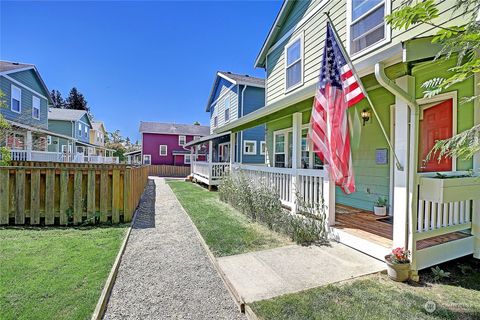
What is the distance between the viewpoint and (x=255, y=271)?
3.51 meters

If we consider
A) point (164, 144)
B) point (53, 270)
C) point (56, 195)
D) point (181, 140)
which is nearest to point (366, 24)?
point (53, 270)

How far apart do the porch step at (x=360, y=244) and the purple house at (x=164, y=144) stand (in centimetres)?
2799

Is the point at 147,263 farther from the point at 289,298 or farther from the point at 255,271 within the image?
the point at 289,298

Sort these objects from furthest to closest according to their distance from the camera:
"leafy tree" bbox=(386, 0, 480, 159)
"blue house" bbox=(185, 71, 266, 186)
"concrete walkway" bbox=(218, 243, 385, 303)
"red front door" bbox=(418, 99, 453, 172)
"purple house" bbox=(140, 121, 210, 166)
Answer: "purple house" bbox=(140, 121, 210, 166) < "blue house" bbox=(185, 71, 266, 186) < "red front door" bbox=(418, 99, 453, 172) < "concrete walkway" bbox=(218, 243, 385, 303) < "leafy tree" bbox=(386, 0, 480, 159)

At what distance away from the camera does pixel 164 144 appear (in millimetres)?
31703

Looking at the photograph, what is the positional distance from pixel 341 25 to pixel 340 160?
5.16m

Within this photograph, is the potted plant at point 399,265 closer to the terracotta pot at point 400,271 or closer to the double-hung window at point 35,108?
the terracotta pot at point 400,271

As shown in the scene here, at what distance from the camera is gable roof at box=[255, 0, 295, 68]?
925 centimetres

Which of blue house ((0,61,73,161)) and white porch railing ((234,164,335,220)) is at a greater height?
blue house ((0,61,73,161))

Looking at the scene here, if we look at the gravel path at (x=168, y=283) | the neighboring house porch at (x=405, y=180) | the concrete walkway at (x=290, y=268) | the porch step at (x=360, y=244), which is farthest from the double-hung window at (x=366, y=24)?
the gravel path at (x=168, y=283)

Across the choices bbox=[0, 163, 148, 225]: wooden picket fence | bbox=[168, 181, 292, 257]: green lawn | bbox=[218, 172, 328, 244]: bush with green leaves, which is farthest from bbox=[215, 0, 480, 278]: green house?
bbox=[0, 163, 148, 225]: wooden picket fence

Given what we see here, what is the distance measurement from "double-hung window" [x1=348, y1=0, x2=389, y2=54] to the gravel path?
6.19m

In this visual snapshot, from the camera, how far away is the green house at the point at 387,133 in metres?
3.34

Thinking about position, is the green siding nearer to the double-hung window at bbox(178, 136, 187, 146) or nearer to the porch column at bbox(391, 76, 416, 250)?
the porch column at bbox(391, 76, 416, 250)
